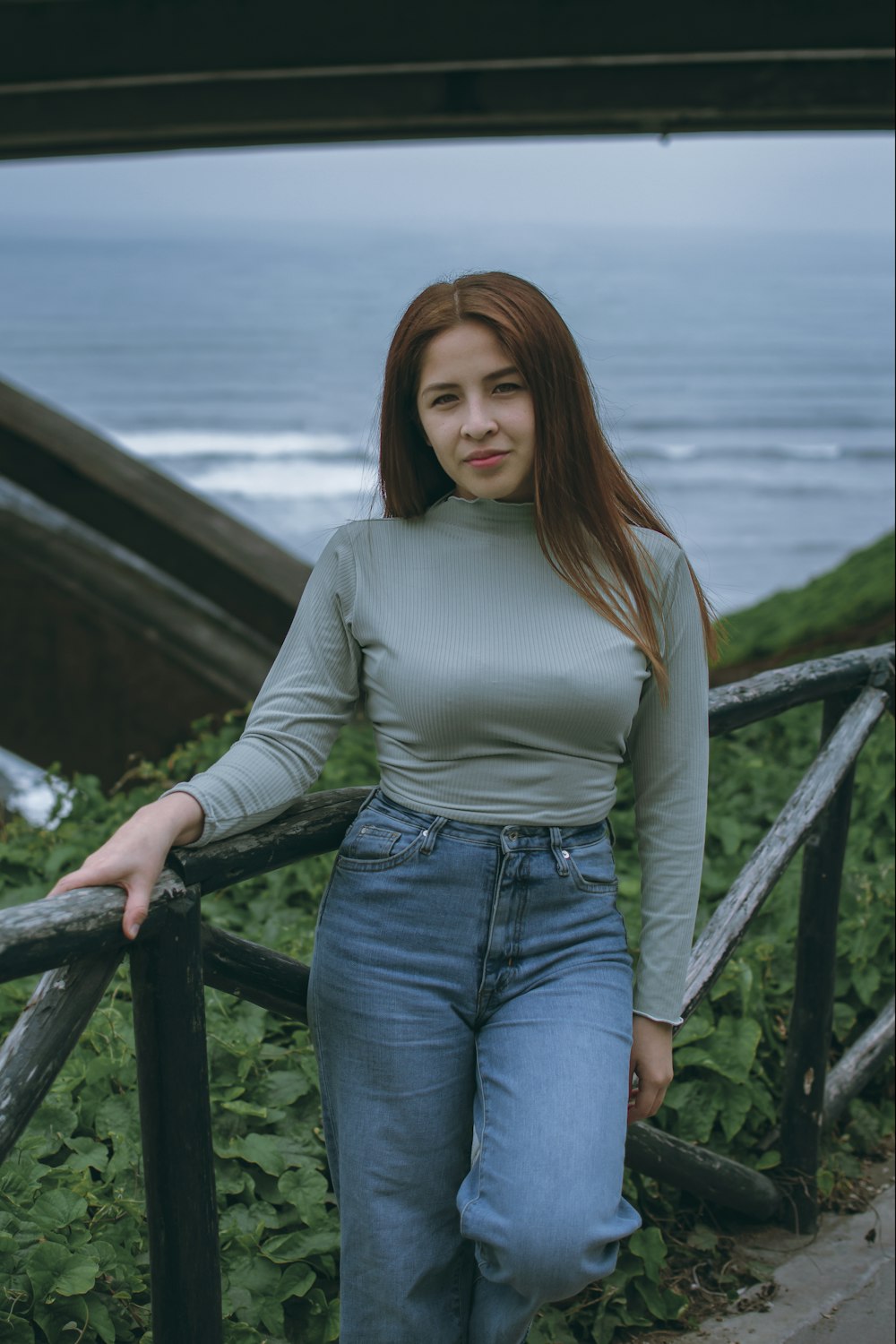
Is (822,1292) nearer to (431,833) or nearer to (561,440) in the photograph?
(431,833)

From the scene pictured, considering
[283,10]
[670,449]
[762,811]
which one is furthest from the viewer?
[670,449]

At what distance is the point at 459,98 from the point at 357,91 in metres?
0.58

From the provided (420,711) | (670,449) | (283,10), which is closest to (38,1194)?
(420,711)

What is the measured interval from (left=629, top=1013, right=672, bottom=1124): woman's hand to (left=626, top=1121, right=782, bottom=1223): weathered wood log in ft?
1.44

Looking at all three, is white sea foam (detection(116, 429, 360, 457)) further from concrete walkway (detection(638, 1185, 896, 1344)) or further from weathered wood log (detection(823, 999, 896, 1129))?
concrete walkway (detection(638, 1185, 896, 1344))

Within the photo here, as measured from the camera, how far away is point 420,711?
5.96ft

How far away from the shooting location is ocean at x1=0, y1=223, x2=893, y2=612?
28.0 metres

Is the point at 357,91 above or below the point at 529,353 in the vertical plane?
above

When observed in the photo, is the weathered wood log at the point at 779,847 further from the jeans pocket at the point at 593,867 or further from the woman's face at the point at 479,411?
the woman's face at the point at 479,411

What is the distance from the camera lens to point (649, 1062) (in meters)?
1.92

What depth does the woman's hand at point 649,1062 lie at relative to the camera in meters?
1.92

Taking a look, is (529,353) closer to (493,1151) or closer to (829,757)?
(493,1151)

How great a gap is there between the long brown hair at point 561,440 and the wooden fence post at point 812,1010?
115cm

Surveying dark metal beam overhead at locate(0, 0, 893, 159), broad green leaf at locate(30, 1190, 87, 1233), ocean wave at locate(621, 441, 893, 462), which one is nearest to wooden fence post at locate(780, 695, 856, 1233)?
broad green leaf at locate(30, 1190, 87, 1233)
